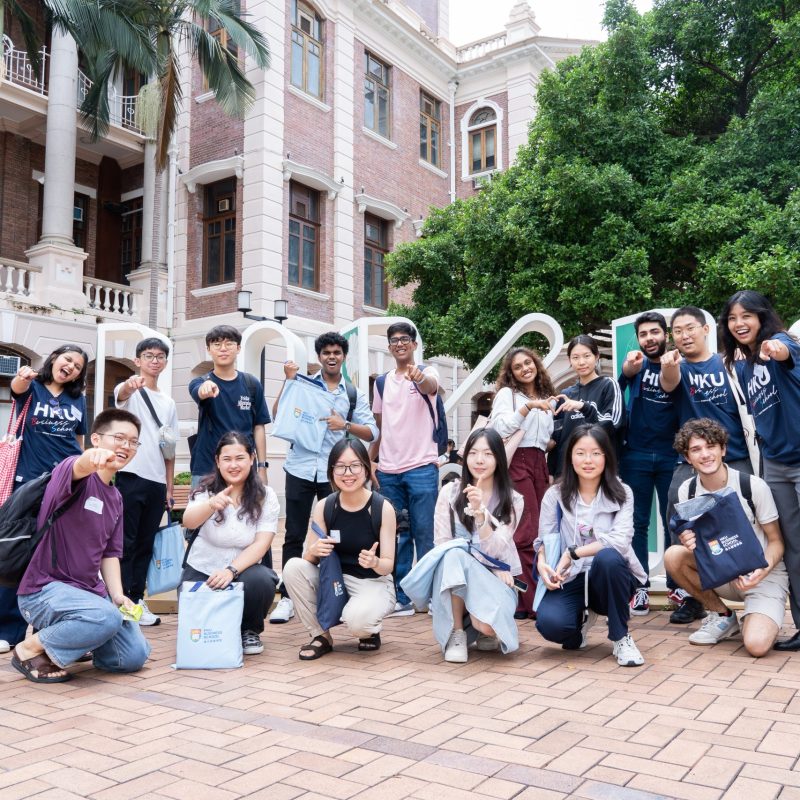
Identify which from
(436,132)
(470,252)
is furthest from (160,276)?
(436,132)

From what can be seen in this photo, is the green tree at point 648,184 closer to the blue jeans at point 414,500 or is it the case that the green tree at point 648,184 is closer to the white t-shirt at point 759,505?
the white t-shirt at point 759,505

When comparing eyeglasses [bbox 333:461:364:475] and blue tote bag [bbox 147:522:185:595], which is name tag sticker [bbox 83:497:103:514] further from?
eyeglasses [bbox 333:461:364:475]

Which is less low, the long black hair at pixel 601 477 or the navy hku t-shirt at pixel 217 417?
the navy hku t-shirt at pixel 217 417

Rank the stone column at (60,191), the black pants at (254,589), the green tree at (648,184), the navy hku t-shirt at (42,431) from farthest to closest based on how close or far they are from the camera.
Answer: the stone column at (60,191) → the green tree at (648,184) → the navy hku t-shirt at (42,431) → the black pants at (254,589)

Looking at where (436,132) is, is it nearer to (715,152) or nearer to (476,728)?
(715,152)

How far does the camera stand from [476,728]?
321 cm

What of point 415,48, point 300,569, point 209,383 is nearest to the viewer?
point 300,569

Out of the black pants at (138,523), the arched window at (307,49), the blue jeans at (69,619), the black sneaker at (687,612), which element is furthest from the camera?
the arched window at (307,49)

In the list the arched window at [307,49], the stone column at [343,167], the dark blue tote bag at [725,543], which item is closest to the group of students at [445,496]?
the dark blue tote bag at [725,543]

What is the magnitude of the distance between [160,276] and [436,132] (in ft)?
29.0

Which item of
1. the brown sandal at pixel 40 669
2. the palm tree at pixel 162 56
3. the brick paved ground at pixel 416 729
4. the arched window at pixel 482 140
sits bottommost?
the brick paved ground at pixel 416 729

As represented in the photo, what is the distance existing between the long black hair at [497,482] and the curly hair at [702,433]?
3.39 ft

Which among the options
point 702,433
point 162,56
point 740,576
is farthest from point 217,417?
point 162,56

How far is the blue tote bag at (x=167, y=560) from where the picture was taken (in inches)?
200
